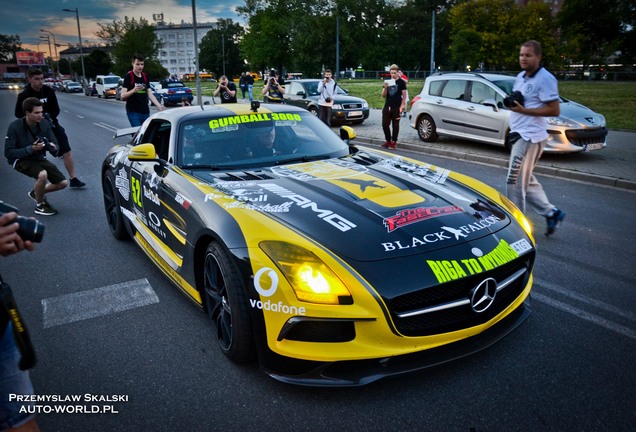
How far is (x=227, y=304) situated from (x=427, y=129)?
10.3 metres

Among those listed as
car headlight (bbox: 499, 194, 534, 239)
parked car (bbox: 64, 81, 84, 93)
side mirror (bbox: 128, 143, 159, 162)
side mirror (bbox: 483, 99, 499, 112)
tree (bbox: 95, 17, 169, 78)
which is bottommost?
car headlight (bbox: 499, 194, 534, 239)

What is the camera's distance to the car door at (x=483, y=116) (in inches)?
405

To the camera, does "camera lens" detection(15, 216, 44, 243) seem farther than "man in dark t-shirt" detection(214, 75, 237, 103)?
No

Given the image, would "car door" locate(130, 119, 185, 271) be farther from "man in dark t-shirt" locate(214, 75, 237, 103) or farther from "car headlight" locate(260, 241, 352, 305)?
"man in dark t-shirt" locate(214, 75, 237, 103)

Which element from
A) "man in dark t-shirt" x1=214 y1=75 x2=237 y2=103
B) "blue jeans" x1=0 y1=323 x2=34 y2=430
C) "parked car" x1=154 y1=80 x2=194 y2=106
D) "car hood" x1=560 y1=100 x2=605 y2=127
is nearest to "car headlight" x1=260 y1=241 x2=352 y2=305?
"blue jeans" x1=0 y1=323 x2=34 y2=430

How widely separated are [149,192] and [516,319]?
2.94 metres

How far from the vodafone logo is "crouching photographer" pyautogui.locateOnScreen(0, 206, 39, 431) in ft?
3.79

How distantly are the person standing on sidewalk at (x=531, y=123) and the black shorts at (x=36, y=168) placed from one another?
232 inches

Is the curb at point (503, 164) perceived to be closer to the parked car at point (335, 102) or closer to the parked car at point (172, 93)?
the parked car at point (335, 102)

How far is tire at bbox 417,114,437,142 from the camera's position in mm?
12102

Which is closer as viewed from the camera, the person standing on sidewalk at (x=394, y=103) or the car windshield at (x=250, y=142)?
the car windshield at (x=250, y=142)

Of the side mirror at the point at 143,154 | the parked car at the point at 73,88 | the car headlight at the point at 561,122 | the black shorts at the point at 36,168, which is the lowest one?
the black shorts at the point at 36,168

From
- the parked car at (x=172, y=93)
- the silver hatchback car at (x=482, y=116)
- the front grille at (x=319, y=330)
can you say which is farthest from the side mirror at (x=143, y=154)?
the parked car at (x=172, y=93)

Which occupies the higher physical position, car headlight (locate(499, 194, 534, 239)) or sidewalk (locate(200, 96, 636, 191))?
car headlight (locate(499, 194, 534, 239))
